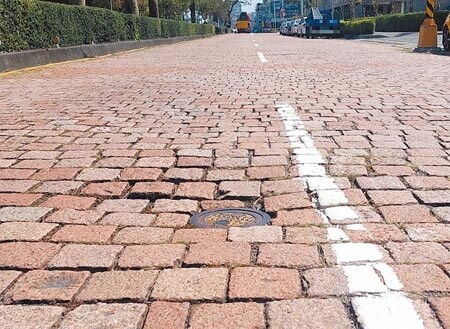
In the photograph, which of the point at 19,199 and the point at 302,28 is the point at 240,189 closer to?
the point at 19,199

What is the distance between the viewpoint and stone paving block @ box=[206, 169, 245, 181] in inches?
150

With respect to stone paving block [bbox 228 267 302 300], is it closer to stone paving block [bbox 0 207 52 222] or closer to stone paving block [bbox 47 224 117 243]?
stone paving block [bbox 47 224 117 243]

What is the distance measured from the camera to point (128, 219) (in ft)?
10.1

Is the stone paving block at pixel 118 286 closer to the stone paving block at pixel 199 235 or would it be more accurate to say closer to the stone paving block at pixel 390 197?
the stone paving block at pixel 199 235

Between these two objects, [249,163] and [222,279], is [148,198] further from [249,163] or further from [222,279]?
[222,279]

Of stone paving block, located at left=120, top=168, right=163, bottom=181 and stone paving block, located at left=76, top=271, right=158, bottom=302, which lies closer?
stone paving block, located at left=76, top=271, right=158, bottom=302

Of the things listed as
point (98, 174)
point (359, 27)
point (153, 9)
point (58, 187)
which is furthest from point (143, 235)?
point (359, 27)

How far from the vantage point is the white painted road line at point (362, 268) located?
1.95 m

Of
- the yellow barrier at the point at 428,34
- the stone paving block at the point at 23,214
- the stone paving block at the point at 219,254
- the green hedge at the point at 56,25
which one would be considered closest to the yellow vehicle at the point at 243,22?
the green hedge at the point at 56,25

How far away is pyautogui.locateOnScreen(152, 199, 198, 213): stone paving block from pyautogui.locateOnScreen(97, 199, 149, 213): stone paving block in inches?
3.2

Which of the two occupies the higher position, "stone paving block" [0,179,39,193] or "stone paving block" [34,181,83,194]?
"stone paving block" [0,179,39,193]

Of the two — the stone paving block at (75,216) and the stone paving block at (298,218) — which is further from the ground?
the stone paving block at (75,216)

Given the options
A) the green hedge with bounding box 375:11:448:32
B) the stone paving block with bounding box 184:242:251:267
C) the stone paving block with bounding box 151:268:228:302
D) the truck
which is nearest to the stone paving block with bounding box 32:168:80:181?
the stone paving block with bounding box 184:242:251:267

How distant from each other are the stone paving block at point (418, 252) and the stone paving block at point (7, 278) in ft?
5.46
